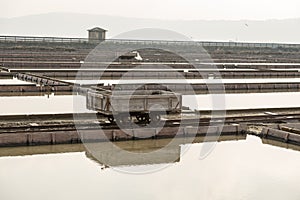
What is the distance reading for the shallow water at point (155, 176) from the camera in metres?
8.22

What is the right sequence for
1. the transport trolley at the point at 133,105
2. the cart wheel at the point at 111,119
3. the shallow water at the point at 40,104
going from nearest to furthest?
the transport trolley at the point at 133,105
the cart wheel at the point at 111,119
the shallow water at the point at 40,104

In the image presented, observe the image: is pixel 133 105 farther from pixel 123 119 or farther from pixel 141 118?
pixel 141 118

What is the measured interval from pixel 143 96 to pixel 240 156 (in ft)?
8.73

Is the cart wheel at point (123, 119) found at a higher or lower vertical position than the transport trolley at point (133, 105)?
lower

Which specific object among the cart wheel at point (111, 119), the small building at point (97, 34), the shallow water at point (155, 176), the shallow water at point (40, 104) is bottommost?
the shallow water at point (155, 176)

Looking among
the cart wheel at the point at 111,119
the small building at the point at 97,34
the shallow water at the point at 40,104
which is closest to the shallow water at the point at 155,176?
the cart wheel at the point at 111,119

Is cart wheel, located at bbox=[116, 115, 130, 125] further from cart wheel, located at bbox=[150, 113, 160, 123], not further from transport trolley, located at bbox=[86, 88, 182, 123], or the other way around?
cart wheel, located at bbox=[150, 113, 160, 123]

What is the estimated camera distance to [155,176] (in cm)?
933

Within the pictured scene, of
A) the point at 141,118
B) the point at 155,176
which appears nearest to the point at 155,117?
the point at 141,118

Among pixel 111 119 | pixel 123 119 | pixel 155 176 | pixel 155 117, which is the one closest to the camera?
pixel 155 176

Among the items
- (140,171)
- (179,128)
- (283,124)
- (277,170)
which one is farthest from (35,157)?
(283,124)

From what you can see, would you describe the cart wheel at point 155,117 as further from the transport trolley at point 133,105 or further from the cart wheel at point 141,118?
the cart wheel at point 141,118

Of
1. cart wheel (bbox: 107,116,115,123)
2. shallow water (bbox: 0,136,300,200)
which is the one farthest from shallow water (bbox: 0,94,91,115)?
shallow water (bbox: 0,136,300,200)

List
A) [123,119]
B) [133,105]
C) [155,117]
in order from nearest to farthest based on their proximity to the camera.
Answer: [133,105]
[123,119]
[155,117]
